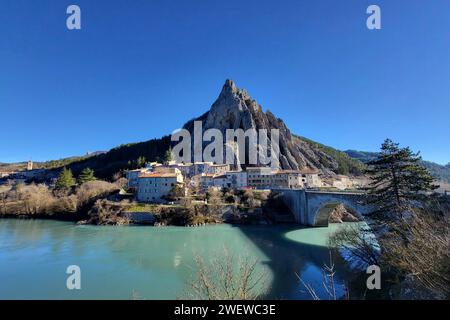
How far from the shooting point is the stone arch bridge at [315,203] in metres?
33.5

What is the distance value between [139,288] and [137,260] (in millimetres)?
7611

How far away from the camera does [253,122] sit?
302 feet

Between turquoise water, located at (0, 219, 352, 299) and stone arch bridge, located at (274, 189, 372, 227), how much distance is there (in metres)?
2.48

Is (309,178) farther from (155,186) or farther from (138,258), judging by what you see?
(138,258)

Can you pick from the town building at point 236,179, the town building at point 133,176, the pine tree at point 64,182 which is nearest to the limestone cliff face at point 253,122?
→ the town building at point 236,179

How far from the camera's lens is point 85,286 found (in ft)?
53.9

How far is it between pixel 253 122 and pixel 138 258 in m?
73.5

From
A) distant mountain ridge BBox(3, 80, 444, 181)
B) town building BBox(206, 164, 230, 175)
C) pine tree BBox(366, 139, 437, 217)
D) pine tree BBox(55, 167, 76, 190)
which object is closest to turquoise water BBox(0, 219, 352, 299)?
pine tree BBox(366, 139, 437, 217)

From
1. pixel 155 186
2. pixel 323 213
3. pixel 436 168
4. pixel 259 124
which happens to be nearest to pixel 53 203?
pixel 155 186

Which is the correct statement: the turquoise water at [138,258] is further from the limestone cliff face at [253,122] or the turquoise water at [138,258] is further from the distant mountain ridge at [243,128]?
the limestone cliff face at [253,122]

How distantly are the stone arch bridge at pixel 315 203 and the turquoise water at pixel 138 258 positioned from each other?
248cm

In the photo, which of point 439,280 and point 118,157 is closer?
point 439,280
